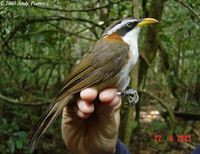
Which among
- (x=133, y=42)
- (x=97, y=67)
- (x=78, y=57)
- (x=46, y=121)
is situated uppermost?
(x=133, y=42)

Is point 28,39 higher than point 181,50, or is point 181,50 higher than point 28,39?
point 28,39

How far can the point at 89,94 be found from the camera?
2045 millimetres

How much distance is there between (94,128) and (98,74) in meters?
0.37

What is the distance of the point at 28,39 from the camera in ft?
15.8

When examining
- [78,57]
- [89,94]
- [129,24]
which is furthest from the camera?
[78,57]

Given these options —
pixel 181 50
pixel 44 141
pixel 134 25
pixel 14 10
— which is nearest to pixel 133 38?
pixel 134 25

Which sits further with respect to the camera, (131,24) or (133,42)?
(131,24)

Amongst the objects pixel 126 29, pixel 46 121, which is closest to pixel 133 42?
pixel 126 29

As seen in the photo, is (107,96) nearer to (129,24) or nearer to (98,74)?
(98,74)

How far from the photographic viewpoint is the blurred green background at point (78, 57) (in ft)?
14.6

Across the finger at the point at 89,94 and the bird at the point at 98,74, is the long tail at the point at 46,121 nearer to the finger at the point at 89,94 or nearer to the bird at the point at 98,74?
the bird at the point at 98,74

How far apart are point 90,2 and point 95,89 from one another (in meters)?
2.95

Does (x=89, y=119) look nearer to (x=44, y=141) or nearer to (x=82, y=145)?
(x=82, y=145)

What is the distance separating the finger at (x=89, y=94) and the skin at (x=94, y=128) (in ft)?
0.17
